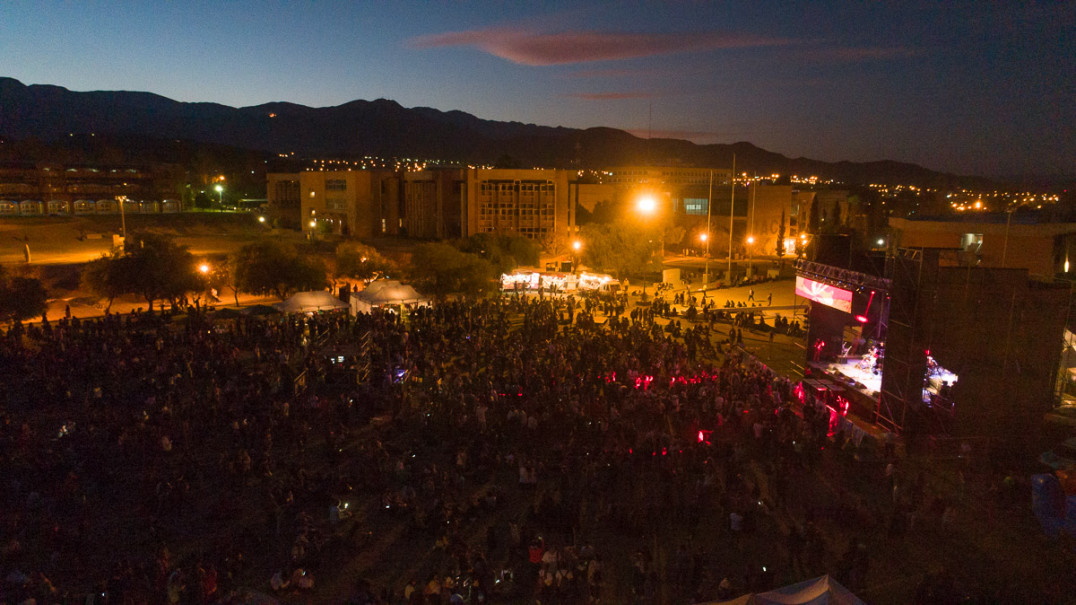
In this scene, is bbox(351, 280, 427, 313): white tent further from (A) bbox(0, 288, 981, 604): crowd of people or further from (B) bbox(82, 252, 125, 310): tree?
(B) bbox(82, 252, 125, 310): tree

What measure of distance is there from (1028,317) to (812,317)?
22.2 ft

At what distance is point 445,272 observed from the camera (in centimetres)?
2731

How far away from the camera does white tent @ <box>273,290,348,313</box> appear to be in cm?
2145

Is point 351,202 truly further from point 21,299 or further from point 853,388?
point 853,388

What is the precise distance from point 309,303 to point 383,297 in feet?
7.70

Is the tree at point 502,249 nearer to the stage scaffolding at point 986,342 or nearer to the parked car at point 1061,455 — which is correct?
the stage scaffolding at point 986,342

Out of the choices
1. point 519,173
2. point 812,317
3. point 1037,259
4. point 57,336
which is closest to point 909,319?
point 812,317

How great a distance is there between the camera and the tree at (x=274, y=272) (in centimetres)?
2781

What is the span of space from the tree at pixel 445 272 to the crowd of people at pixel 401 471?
8.61 m

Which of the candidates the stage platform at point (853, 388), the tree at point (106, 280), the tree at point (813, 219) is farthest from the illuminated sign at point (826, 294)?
the tree at point (813, 219)

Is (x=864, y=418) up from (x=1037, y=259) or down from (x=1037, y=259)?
down

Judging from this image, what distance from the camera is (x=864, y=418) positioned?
1559 centimetres

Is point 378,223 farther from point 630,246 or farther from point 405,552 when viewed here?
point 405,552

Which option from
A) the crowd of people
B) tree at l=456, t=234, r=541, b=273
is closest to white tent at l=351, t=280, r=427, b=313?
the crowd of people
